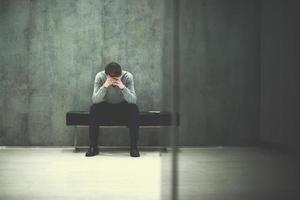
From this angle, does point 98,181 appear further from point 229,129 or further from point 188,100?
point 229,129

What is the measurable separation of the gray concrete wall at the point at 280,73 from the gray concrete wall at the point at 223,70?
0.05 metres

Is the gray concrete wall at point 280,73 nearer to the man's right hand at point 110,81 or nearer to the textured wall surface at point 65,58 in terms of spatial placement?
the man's right hand at point 110,81

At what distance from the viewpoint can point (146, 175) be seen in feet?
14.2

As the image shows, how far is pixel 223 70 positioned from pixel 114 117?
496cm

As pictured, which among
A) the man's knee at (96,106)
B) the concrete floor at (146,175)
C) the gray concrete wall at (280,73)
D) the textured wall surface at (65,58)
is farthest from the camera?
the textured wall surface at (65,58)

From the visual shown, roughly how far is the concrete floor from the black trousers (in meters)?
0.27

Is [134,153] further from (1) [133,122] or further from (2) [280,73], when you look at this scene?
(2) [280,73]

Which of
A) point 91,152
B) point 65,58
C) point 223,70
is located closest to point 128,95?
point 91,152

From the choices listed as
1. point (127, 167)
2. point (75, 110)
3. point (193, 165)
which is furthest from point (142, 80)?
point (193, 165)

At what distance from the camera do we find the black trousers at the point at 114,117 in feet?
20.0

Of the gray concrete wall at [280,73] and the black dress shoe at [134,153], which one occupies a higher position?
the gray concrete wall at [280,73]

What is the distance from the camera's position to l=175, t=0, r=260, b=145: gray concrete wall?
3.88 ft

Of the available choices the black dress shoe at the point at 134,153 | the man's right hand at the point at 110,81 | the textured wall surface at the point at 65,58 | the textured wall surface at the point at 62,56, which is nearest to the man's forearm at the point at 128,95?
the man's right hand at the point at 110,81

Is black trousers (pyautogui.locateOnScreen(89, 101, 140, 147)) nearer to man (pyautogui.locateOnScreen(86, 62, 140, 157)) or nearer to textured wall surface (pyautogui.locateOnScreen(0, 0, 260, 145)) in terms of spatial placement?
man (pyautogui.locateOnScreen(86, 62, 140, 157))
